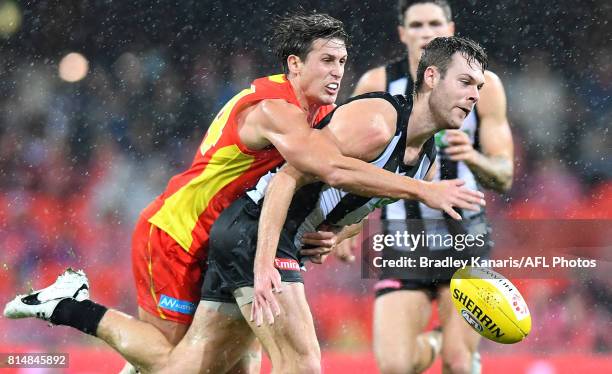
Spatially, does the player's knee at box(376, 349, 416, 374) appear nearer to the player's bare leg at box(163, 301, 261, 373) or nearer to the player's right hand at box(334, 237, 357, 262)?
the player's right hand at box(334, 237, 357, 262)

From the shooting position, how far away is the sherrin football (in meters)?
4.11

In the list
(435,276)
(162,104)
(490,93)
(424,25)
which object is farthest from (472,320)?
(162,104)

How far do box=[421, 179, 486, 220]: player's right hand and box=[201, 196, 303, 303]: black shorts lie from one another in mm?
599

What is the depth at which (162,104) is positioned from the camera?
893 cm

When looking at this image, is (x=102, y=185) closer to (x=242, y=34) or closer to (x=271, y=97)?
(x=242, y=34)

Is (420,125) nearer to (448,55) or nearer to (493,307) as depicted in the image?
(448,55)

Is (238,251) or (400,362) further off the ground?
(238,251)

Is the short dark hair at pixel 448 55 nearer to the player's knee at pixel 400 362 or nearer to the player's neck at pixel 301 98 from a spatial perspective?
the player's neck at pixel 301 98

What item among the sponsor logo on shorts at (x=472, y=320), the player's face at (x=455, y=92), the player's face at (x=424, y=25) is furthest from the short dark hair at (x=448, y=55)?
the player's face at (x=424, y=25)

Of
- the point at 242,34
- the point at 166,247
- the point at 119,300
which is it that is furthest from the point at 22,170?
the point at 166,247

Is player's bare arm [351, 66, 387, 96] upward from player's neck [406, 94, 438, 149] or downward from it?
upward

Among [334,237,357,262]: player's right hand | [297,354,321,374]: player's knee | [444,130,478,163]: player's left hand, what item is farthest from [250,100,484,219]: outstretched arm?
[334,237,357,262]: player's right hand

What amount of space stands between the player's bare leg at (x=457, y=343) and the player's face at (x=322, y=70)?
1.84m

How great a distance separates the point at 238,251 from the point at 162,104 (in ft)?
18.2
